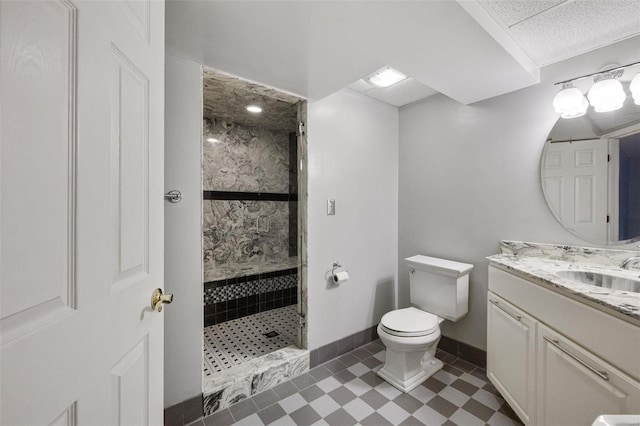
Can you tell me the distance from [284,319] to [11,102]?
9.51 feet

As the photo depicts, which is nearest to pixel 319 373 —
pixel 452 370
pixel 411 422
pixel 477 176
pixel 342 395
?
pixel 342 395

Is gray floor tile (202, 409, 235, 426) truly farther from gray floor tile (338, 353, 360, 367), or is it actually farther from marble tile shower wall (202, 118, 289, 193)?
marble tile shower wall (202, 118, 289, 193)

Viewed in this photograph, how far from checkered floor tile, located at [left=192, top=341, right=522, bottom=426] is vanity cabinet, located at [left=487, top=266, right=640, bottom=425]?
23 cm

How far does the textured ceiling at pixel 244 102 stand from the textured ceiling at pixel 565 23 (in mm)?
1383

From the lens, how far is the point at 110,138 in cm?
63

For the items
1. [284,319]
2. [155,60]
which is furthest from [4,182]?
[284,319]

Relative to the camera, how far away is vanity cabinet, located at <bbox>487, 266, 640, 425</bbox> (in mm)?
915

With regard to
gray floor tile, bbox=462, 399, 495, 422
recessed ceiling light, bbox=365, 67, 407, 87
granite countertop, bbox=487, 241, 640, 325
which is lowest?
gray floor tile, bbox=462, 399, 495, 422

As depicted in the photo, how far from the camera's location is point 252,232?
329 centimetres

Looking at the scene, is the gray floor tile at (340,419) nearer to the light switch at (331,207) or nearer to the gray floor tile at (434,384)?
the gray floor tile at (434,384)

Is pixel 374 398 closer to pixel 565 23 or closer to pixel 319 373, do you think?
pixel 319 373

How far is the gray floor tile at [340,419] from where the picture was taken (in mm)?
1554

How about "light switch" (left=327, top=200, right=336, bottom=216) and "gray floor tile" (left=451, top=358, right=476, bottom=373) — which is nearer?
"gray floor tile" (left=451, top=358, right=476, bottom=373)

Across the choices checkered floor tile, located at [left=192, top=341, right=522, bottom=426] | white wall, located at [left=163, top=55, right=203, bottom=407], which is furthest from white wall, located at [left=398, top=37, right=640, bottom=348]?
white wall, located at [left=163, top=55, right=203, bottom=407]
